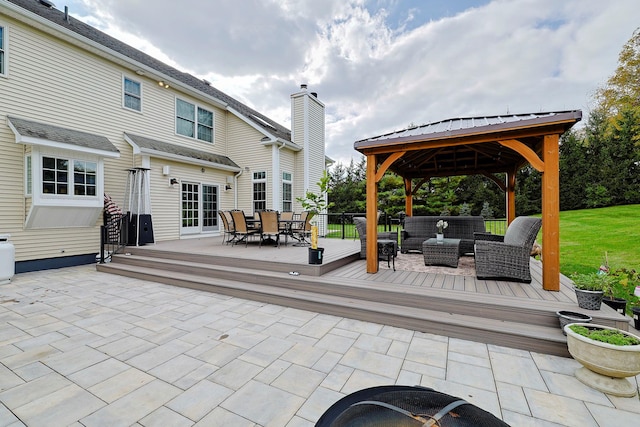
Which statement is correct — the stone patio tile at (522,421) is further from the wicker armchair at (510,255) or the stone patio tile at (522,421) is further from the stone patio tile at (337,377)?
the wicker armchair at (510,255)

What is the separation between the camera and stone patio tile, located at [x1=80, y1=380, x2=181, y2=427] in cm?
181

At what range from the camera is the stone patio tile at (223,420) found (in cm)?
178

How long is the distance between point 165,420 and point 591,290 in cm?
407

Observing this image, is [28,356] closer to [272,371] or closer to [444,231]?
[272,371]

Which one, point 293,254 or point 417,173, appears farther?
point 417,173

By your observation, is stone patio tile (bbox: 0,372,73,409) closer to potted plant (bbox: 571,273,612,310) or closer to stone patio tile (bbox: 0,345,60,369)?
stone patio tile (bbox: 0,345,60,369)

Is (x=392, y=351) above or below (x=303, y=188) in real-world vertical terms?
below

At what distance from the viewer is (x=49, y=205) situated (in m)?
5.97

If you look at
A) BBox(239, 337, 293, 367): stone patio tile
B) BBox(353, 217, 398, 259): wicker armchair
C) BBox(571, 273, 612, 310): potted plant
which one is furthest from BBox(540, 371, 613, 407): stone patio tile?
BBox(353, 217, 398, 259): wicker armchair

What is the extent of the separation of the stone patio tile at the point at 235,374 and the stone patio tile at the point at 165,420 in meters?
0.41

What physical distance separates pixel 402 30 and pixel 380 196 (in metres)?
9.72

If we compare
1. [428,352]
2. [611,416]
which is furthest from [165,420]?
[611,416]

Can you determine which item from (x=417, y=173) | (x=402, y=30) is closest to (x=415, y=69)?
(x=402, y=30)

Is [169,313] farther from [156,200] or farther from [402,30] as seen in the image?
[402,30]
